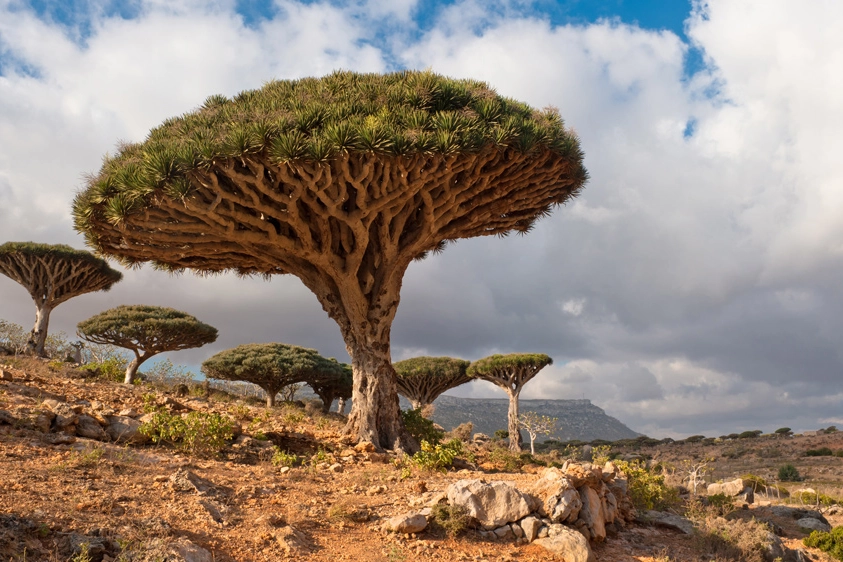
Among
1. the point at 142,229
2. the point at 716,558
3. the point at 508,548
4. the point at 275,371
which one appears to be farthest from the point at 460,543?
the point at 275,371

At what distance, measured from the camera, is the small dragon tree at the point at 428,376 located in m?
34.0

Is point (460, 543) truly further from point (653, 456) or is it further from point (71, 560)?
point (653, 456)

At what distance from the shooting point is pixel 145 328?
26.4 meters

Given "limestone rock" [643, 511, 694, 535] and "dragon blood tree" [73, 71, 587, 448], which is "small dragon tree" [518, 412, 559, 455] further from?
"limestone rock" [643, 511, 694, 535]

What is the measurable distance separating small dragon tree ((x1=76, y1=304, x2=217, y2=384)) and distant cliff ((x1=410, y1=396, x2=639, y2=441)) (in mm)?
63369

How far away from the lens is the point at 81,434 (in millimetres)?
8969

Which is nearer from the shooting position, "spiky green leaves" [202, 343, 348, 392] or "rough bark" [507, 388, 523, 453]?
"rough bark" [507, 388, 523, 453]

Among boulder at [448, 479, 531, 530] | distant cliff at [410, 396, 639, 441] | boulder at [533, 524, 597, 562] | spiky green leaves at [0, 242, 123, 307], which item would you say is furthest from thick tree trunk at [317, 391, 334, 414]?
distant cliff at [410, 396, 639, 441]

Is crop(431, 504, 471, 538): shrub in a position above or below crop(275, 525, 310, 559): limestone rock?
above

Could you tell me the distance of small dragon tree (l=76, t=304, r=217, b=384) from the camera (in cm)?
2614

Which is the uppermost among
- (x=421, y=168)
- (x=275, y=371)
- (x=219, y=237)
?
(x=421, y=168)

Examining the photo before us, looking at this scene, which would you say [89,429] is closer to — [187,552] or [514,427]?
[187,552]

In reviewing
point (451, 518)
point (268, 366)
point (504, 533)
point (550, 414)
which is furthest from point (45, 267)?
point (550, 414)

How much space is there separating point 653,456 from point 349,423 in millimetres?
34294
